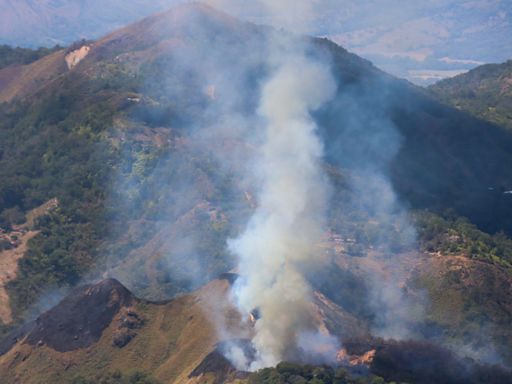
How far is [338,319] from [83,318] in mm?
20987

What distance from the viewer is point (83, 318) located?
202ft

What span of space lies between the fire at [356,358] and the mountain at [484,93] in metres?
67.4

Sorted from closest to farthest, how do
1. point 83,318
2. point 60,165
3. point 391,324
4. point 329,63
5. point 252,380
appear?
point 252,380
point 83,318
point 391,324
point 60,165
point 329,63

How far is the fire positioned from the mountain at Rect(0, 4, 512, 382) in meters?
1.26

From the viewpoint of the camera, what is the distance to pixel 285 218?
7088 cm

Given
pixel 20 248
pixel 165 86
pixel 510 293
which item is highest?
pixel 165 86

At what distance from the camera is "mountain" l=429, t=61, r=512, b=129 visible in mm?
116375

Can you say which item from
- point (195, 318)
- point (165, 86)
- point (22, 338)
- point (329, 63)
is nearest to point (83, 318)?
point (22, 338)

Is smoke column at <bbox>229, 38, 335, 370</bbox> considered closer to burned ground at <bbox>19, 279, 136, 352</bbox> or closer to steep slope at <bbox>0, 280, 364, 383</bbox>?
steep slope at <bbox>0, 280, 364, 383</bbox>

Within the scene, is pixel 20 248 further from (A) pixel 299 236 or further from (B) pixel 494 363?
(B) pixel 494 363

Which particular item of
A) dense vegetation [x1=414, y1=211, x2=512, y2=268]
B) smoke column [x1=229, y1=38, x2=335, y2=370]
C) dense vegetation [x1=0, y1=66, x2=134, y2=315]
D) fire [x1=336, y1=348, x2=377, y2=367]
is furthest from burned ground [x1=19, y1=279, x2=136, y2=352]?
dense vegetation [x1=414, y1=211, x2=512, y2=268]

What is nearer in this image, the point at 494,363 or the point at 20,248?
the point at 494,363

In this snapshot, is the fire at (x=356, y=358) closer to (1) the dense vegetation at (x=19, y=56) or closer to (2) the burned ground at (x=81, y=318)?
(2) the burned ground at (x=81, y=318)

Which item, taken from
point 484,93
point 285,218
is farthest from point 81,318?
point 484,93
